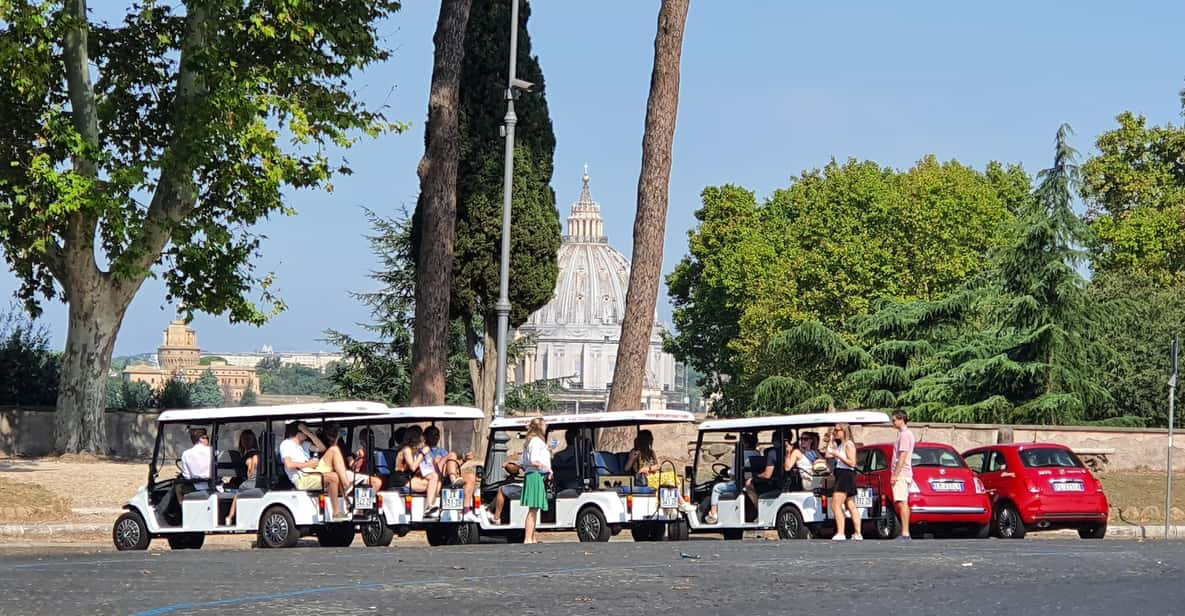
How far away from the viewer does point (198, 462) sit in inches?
889

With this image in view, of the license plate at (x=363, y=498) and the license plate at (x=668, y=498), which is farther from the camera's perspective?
the license plate at (x=668, y=498)

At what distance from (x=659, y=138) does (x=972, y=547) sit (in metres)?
14.5

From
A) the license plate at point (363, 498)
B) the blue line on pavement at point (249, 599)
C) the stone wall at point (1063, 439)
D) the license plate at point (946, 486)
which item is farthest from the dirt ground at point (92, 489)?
the blue line on pavement at point (249, 599)

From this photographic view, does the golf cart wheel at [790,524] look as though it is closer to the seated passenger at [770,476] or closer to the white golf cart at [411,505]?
the seated passenger at [770,476]

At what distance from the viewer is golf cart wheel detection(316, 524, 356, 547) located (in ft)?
73.7

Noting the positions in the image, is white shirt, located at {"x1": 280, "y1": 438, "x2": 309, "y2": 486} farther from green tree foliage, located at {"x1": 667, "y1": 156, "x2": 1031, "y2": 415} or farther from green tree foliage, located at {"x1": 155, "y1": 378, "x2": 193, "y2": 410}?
green tree foliage, located at {"x1": 667, "y1": 156, "x2": 1031, "y2": 415}

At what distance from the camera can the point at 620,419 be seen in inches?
944

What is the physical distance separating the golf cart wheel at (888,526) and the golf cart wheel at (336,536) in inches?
278

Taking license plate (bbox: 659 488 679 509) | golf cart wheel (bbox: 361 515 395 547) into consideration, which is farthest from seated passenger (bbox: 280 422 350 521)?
license plate (bbox: 659 488 679 509)

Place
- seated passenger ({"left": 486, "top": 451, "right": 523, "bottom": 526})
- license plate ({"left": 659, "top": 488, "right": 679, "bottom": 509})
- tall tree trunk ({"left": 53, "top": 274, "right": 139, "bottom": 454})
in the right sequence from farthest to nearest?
tall tree trunk ({"left": 53, "top": 274, "right": 139, "bottom": 454})
seated passenger ({"left": 486, "top": 451, "right": 523, "bottom": 526})
license plate ({"left": 659, "top": 488, "right": 679, "bottom": 509})

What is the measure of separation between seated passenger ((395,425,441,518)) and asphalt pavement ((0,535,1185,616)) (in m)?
2.78

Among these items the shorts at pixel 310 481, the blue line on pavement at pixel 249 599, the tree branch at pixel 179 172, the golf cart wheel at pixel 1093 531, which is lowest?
the blue line on pavement at pixel 249 599

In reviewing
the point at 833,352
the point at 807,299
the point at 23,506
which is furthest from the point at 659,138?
the point at 807,299

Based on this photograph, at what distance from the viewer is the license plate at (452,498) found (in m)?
22.8
